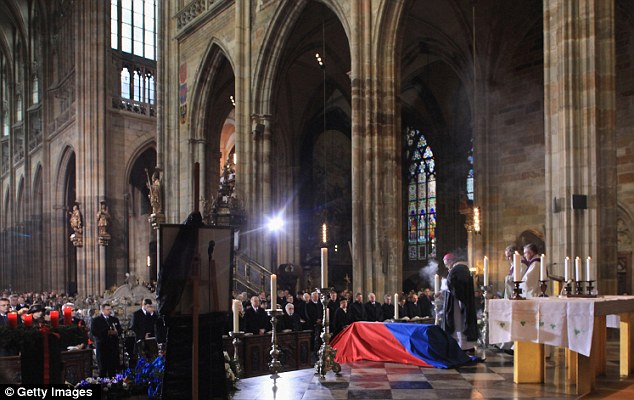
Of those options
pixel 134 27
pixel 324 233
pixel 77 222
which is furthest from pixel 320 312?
pixel 134 27

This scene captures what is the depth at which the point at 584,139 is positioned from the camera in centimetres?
1038

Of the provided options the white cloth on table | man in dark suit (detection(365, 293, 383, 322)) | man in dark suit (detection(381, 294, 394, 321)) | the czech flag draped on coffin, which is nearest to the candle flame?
man in dark suit (detection(381, 294, 394, 321))

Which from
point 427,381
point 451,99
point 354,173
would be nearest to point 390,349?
point 427,381

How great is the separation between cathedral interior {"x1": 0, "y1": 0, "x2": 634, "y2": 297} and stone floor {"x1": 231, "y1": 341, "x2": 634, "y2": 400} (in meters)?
3.35

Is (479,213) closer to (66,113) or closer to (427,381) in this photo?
(427,381)

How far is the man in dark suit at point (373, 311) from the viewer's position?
13234mm

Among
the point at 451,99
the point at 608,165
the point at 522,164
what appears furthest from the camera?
the point at 451,99

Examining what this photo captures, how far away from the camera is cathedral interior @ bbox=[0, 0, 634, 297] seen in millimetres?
10641

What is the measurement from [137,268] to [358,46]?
24.7 metres

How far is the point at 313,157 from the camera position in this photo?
29.8 meters

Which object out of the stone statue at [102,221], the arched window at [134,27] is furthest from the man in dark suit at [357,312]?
the arched window at [134,27]

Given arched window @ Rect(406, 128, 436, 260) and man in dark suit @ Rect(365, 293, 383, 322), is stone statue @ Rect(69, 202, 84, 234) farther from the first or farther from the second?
man in dark suit @ Rect(365, 293, 383, 322)

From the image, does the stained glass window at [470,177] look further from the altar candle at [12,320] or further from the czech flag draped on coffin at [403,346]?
the altar candle at [12,320]

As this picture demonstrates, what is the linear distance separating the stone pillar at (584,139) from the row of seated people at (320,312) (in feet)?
13.8
